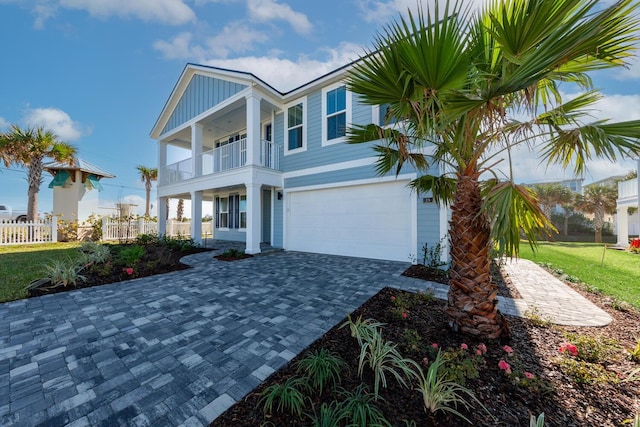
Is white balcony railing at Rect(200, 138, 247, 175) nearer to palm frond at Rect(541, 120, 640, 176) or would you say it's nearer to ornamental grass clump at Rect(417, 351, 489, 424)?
palm frond at Rect(541, 120, 640, 176)

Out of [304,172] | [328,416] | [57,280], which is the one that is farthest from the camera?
[304,172]

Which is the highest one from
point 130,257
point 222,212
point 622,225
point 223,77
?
point 223,77

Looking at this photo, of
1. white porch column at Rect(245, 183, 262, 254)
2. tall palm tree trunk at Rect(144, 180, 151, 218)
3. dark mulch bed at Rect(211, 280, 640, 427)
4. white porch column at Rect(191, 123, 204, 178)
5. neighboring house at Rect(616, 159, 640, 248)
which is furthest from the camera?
tall palm tree trunk at Rect(144, 180, 151, 218)

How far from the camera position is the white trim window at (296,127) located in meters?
9.37

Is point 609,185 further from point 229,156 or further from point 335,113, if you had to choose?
point 229,156

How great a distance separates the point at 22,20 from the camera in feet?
29.4

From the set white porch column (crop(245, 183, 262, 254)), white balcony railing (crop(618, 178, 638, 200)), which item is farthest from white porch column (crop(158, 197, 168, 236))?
white balcony railing (crop(618, 178, 638, 200))

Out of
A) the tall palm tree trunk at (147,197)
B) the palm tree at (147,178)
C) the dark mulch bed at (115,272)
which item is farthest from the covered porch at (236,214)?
the palm tree at (147,178)

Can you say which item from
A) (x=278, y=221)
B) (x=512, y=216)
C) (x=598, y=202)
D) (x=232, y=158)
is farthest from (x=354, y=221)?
(x=598, y=202)

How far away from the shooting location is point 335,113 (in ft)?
28.0

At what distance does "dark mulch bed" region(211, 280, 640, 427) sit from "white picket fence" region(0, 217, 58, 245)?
17.2m

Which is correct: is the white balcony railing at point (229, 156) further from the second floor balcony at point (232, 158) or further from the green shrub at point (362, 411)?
the green shrub at point (362, 411)

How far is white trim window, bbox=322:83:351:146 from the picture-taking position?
326 inches

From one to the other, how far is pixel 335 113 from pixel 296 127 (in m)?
1.91
